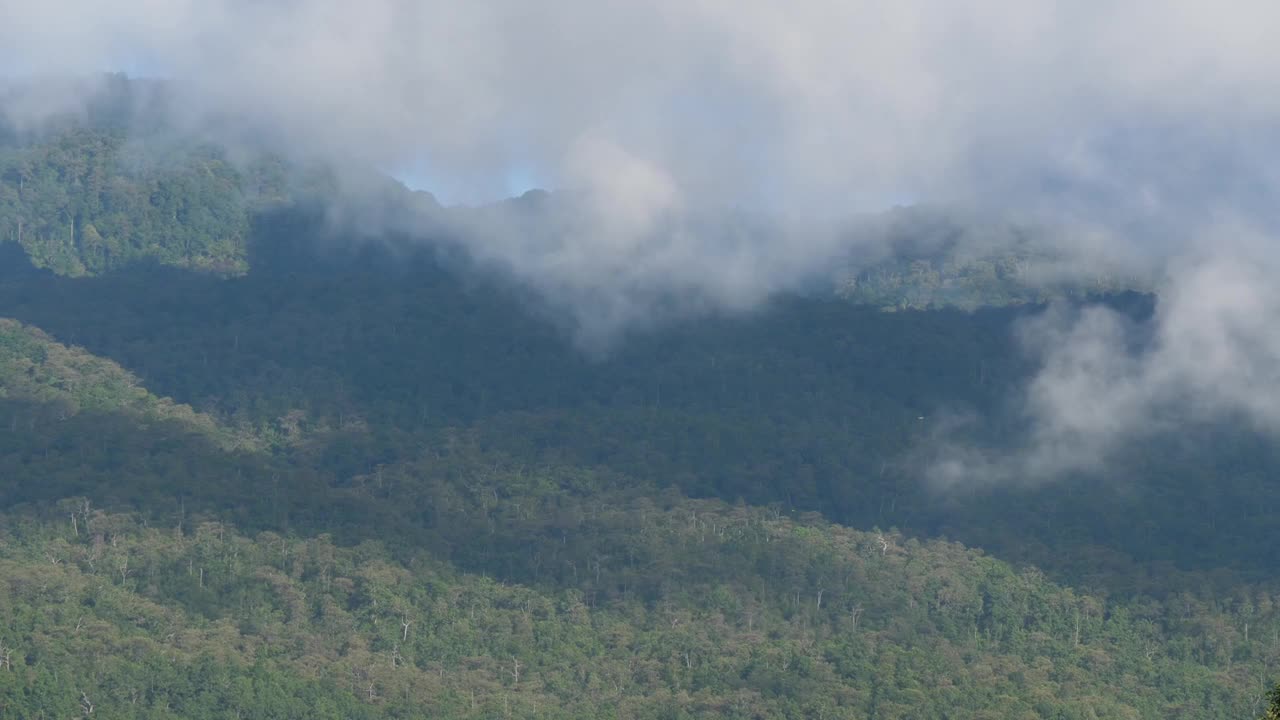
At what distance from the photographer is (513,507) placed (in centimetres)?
12088

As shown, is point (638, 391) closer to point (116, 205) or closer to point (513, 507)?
point (513, 507)

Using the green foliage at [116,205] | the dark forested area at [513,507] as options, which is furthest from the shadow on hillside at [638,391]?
the green foliage at [116,205]

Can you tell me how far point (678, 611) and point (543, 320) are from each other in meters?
44.2

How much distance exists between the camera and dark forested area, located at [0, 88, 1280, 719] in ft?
329

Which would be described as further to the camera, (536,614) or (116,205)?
(116,205)

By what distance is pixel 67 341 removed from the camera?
5315 inches

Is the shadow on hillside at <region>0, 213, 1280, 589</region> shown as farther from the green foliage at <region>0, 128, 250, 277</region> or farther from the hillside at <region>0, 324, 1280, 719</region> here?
the hillside at <region>0, 324, 1280, 719</region>

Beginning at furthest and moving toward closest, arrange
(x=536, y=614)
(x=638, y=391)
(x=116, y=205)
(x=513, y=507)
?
(x=116, y=205)
(x=638, y=391)
(x=513, y=507)
(x=536, y=614)

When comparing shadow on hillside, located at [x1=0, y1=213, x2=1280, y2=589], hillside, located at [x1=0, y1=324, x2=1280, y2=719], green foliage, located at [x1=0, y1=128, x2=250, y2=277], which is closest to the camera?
hillside, located at [x1=0, y1=324, x2=1280, y2=719]

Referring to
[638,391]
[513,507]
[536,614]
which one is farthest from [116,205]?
[536,614]

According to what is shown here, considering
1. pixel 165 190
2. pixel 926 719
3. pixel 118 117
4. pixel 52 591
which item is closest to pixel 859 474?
pixel 926 719

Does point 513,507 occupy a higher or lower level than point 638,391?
lower

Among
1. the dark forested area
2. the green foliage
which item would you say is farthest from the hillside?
the green foliage

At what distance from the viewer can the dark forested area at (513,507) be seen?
329ft
